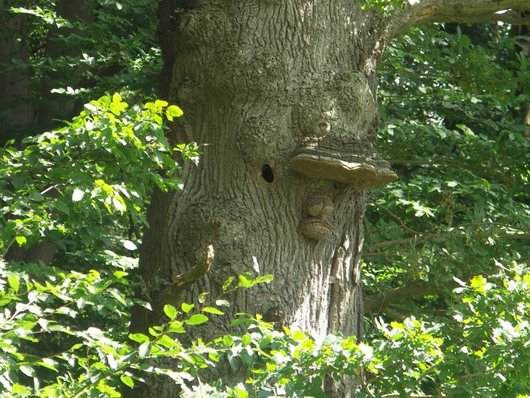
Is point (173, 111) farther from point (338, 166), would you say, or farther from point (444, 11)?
point (444, 11)

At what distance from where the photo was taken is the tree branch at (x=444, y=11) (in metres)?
5.58

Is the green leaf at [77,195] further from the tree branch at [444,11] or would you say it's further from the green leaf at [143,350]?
the tree branch at [444,11]

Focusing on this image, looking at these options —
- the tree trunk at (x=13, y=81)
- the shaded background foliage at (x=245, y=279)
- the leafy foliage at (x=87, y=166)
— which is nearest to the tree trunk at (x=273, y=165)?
the shaded background foliage at (x=245, y=279)

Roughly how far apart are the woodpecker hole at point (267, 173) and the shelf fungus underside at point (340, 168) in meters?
0.15

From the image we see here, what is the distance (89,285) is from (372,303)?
374 cm

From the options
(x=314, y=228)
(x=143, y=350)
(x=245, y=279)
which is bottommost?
(x=143, y=350)

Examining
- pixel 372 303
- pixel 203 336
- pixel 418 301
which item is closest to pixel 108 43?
pixel 372 303

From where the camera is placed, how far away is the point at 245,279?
12.8 feet

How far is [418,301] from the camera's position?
983 cm

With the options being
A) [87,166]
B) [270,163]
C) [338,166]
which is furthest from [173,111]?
[338,166]

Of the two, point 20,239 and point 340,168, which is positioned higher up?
point 340,168

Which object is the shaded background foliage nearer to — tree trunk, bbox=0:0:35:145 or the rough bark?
tree trunk, bbox=0:0:35:145

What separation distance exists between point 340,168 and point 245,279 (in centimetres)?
93

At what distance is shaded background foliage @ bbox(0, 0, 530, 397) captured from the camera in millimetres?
3711
